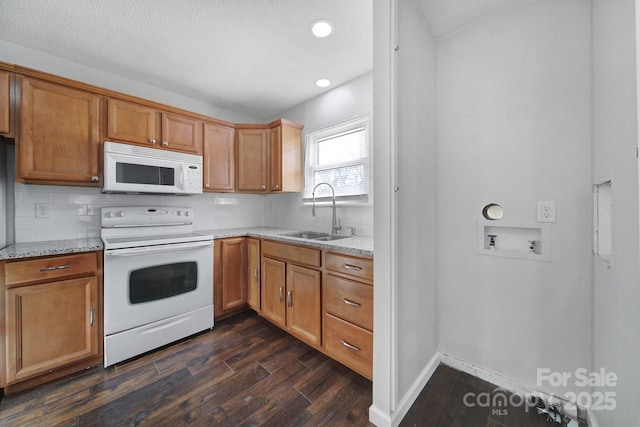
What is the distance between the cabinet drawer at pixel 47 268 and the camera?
1.50 metres

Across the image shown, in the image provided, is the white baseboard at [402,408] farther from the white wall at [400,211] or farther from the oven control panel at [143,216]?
the oven control panel at [143,216]

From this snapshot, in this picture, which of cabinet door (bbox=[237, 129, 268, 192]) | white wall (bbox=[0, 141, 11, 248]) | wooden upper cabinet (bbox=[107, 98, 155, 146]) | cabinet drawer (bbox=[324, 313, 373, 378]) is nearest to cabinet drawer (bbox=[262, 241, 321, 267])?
cabinet drawer (bbox=[324, 313, 373, 378])

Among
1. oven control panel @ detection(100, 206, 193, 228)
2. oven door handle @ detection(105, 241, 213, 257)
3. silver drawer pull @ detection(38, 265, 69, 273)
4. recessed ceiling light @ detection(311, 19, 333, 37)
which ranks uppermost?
recessed ceiling light @ detection(311, 19, 333, 37)

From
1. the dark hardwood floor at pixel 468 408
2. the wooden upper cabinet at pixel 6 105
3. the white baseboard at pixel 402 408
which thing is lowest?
the dark hardwood floor at pixel 468 408

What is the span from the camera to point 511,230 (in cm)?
153

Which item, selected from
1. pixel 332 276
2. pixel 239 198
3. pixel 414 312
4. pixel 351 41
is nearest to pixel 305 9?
pixel 351 41

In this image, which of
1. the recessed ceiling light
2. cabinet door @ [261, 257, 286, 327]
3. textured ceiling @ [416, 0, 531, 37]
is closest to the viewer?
textured ceiling @ [416, 0, 531, 37]

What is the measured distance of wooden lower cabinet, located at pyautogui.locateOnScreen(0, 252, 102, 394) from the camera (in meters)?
1.50

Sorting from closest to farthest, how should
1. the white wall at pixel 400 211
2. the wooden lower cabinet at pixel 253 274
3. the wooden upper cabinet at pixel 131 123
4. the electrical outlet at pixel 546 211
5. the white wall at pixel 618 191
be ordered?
the white wall at pixel 618 191 < the white wall at pixel 400 211 < the electrical outlet at pixel 546 211 < the wooden upper cabinet at pixel 131 123 < the wooden lower cabinet at pixel 253 274

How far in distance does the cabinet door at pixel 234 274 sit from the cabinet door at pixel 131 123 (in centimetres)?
127

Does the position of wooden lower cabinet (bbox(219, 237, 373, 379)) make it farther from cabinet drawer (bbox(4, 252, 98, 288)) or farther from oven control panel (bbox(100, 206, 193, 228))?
cabinet drawer (bbox(4, 252, 98, 288))

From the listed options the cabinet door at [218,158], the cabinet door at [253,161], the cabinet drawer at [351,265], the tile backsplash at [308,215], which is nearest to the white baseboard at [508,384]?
the cabinet drawer at [351,265]

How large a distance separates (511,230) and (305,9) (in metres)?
2.02

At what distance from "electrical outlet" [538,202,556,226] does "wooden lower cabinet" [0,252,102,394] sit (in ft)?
10.1
